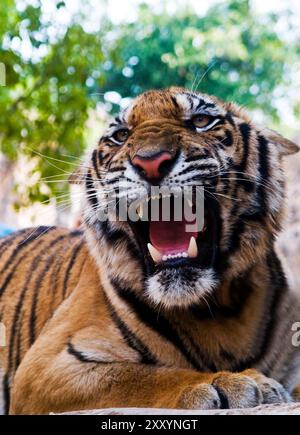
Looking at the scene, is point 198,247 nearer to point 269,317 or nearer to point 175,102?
point 269,317

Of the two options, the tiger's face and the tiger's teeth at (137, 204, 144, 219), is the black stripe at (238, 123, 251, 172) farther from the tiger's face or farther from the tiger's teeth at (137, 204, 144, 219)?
the tiger's teeth at (137, 204, 144, 219)

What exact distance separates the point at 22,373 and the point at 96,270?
0.34 meters

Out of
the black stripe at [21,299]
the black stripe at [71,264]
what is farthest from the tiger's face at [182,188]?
the black stripe at [21,299]

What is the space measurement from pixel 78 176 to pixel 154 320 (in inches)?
19.4

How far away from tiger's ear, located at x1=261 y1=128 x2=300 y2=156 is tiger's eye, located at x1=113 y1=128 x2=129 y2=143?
38cm

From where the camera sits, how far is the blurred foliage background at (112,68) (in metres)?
3.89

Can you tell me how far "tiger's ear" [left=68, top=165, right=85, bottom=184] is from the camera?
6.58 ft

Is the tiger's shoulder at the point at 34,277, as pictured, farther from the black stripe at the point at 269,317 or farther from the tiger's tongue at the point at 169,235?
the black stripe at the point at 269,317

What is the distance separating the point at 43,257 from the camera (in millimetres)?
2416

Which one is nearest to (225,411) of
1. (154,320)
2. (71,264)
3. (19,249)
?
(154,320)

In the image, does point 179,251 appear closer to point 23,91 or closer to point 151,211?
point 151,211

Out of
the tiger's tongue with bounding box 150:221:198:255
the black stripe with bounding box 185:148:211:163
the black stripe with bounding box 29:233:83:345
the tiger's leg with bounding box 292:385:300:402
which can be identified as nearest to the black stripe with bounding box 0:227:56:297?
the black stripe with bounding box 29:233:83:345

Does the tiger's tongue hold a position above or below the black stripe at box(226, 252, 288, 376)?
above

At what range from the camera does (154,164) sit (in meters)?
1.59
